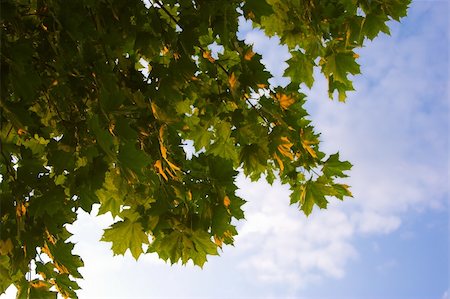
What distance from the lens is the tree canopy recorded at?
92.8 inches

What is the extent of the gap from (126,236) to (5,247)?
64 centimetres

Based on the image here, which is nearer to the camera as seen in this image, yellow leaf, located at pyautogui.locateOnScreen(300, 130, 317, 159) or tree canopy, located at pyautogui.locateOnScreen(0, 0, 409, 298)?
tree canopy, located at pyautogui.locateOnScreen(0, 0, 409, 298)

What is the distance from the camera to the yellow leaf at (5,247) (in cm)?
240

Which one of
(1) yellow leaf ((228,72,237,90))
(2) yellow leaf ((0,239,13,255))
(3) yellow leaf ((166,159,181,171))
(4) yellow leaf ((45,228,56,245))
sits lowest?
(2) yellow leaf ((0,239,13,255))

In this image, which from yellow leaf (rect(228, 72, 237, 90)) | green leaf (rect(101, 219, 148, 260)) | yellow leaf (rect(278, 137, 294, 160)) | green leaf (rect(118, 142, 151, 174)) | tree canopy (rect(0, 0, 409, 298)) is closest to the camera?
green leaf (rect(118, 142, 151, 174))

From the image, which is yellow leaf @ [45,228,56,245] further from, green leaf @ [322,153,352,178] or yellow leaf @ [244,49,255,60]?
green leaf @ [322,153,352,178]

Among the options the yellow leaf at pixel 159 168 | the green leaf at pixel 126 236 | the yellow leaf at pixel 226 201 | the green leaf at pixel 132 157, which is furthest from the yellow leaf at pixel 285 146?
the green leaf at pixel 132 157

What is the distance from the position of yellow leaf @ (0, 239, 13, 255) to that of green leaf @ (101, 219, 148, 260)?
0.50m

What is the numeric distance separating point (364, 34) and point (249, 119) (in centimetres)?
101

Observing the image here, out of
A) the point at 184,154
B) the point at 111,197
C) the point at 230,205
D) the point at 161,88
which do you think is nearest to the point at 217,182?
the point at 230,205

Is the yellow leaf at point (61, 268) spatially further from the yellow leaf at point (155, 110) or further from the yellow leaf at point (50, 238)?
the yellow leaf at point (155, 110)

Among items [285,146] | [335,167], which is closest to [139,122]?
[285,146]

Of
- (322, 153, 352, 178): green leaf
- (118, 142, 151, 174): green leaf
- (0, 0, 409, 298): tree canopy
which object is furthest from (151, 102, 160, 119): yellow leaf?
(322, 153, 352, 178): green leaf

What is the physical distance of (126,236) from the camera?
2.70 meters
